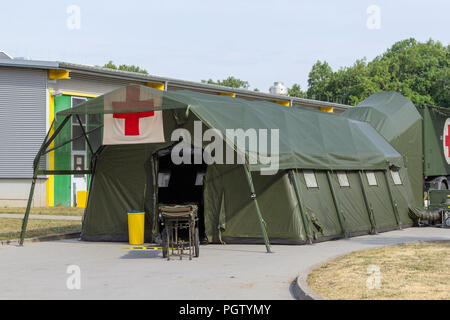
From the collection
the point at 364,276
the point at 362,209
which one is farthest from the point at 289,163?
the point at 364,276

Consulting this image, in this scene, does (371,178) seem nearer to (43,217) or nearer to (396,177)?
(396,177)

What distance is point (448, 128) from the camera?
28.5 meters

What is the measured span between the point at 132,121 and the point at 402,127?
11.7 metres

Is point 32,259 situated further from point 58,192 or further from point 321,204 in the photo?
point 58,192

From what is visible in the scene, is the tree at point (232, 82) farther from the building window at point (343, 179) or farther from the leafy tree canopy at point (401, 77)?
the building window at point (343, 179)

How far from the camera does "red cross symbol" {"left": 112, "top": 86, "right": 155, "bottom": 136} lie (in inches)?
705

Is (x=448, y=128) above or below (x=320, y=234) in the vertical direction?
above

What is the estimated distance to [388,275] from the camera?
11781mm

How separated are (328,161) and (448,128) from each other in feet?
35.0

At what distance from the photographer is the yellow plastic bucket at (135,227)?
719 inches

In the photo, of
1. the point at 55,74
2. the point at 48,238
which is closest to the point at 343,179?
the point at 48,238

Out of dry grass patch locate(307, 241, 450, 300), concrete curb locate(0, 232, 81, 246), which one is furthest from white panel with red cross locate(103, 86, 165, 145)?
dry grass patch locate(307, 241, 450, 300)

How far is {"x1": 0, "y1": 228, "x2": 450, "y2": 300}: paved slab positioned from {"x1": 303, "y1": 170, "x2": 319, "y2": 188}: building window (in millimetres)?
1691
